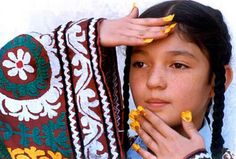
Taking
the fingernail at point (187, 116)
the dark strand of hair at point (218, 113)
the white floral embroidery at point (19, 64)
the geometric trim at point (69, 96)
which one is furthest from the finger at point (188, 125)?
the white floral embroidery at point (19, 64)

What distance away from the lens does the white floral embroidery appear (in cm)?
138

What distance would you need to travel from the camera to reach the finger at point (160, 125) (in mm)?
1350

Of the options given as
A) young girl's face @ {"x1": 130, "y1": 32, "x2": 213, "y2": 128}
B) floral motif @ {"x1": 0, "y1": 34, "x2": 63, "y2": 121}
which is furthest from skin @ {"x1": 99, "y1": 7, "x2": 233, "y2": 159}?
floral motif @ {"x1": 0, "y1": 34, "x2": 63, "y2": 121}

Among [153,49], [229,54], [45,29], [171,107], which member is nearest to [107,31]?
[153,49]

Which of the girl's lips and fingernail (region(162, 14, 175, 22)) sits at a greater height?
fingernail (region(162, 14, 175, 22))

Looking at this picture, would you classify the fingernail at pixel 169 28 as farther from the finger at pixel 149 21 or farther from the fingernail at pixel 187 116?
the fingernail at pixel 187 116

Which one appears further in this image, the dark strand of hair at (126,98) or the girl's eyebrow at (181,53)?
the dark strand of hair at (126,98)

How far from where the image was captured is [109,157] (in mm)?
1370

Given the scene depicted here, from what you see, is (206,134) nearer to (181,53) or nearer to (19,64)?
(181,53)

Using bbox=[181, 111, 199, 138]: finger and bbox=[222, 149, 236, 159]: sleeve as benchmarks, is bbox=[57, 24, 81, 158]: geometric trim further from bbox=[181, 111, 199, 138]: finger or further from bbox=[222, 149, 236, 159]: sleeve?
bbox=[222, 149, 236, 159]: sleeve

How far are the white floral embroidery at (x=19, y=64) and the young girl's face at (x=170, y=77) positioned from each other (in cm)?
24

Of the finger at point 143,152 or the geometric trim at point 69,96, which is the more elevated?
the geometric trim at point 69,96

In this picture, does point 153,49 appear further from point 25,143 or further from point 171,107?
point 25,143

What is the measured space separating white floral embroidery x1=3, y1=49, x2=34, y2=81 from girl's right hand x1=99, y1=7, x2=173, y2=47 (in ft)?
0.54
